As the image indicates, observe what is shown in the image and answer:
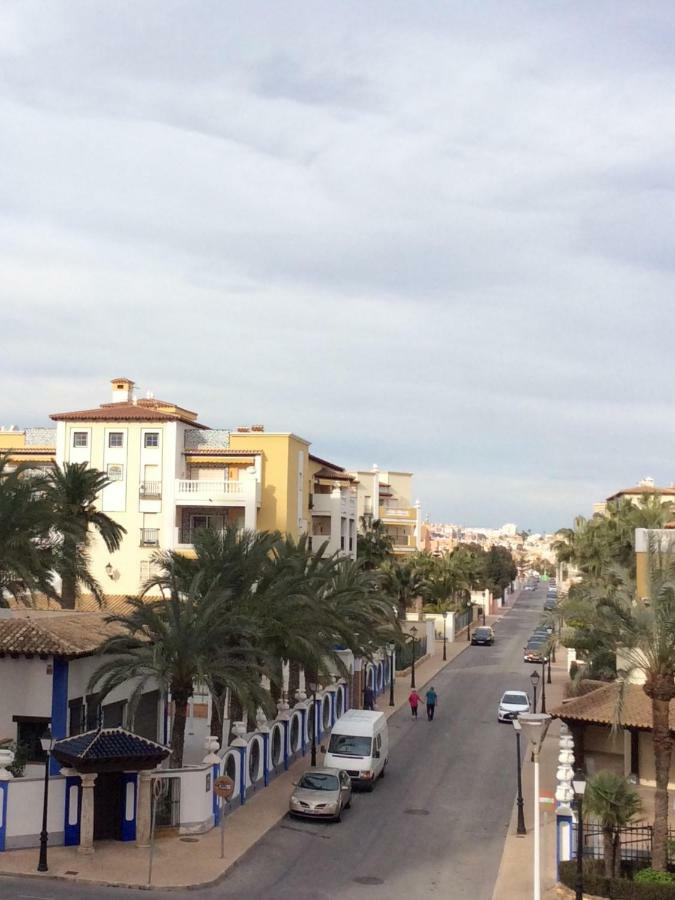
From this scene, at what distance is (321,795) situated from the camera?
86.1 feet

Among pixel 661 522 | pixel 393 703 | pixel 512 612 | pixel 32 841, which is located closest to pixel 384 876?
pixel 32 841

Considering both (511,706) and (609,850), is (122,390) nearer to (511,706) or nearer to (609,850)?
(511,706)

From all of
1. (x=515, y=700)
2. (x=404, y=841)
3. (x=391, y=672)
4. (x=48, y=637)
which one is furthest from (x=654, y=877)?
(x=391, y=672)

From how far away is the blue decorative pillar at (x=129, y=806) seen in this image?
76.2 feet

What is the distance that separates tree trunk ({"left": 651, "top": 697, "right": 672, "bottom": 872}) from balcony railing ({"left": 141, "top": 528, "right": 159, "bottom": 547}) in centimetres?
4011

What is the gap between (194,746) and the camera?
34531 mm

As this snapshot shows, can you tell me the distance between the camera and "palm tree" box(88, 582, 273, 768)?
24.3m

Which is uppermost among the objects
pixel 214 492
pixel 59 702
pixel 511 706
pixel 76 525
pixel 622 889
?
pixel 214 492

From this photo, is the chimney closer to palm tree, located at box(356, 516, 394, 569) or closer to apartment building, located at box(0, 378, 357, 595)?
apartment building, located at box(0, 378, 357, 595)

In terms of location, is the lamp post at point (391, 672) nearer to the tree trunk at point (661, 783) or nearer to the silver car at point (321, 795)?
the silver car at point (321, 795)

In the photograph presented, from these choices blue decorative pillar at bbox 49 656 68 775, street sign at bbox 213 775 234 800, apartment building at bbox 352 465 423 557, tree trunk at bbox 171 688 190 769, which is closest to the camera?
street sign at bbox 213 775 234 800

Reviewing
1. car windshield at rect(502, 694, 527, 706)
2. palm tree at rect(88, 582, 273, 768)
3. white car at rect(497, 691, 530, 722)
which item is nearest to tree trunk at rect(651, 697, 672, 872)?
palm tree at rect(88, 582, 273, 768)

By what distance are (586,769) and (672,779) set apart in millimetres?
2807

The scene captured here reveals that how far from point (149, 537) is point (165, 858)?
36.5 metres
